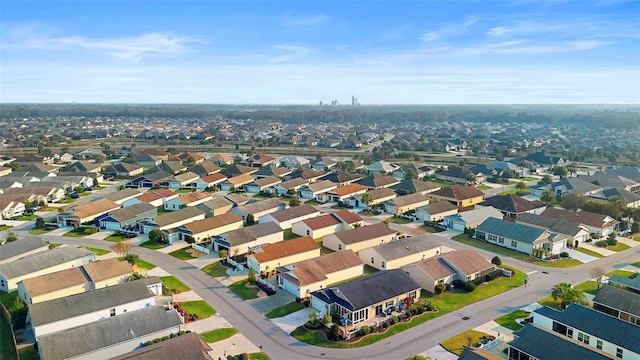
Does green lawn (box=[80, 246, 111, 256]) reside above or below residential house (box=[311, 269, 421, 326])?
below

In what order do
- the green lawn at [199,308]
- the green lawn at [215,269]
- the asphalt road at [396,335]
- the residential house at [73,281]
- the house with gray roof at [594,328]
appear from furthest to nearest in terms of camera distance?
the green lawn at [215,269] → the residential house at [73,281] → the green lawn at [199,308] → the asphalt road at [396,335] → the house with gray roof at [594,328]

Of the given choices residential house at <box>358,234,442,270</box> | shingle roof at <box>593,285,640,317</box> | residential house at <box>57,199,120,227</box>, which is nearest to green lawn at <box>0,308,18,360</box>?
residential house at <box>57,199,120,227</box>

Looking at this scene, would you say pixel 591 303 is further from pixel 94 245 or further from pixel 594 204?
pixel 94 245

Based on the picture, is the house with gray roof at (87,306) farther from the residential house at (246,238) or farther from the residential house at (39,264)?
the residential house at (246,238)

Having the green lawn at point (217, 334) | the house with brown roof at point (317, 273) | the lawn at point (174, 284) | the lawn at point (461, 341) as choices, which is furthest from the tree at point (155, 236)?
the lawn at point (461, 341)

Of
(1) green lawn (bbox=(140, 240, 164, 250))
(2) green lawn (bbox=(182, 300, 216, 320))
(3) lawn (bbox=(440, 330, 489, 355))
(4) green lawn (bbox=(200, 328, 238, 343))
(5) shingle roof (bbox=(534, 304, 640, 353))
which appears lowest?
(3) lawn (bbox=(440, 330, 489, 355))

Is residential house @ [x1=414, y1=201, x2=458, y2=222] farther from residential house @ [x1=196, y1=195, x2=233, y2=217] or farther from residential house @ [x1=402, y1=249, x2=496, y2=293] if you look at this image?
residential house @ [x1=196, y1=195, x2=233, y2=217]
